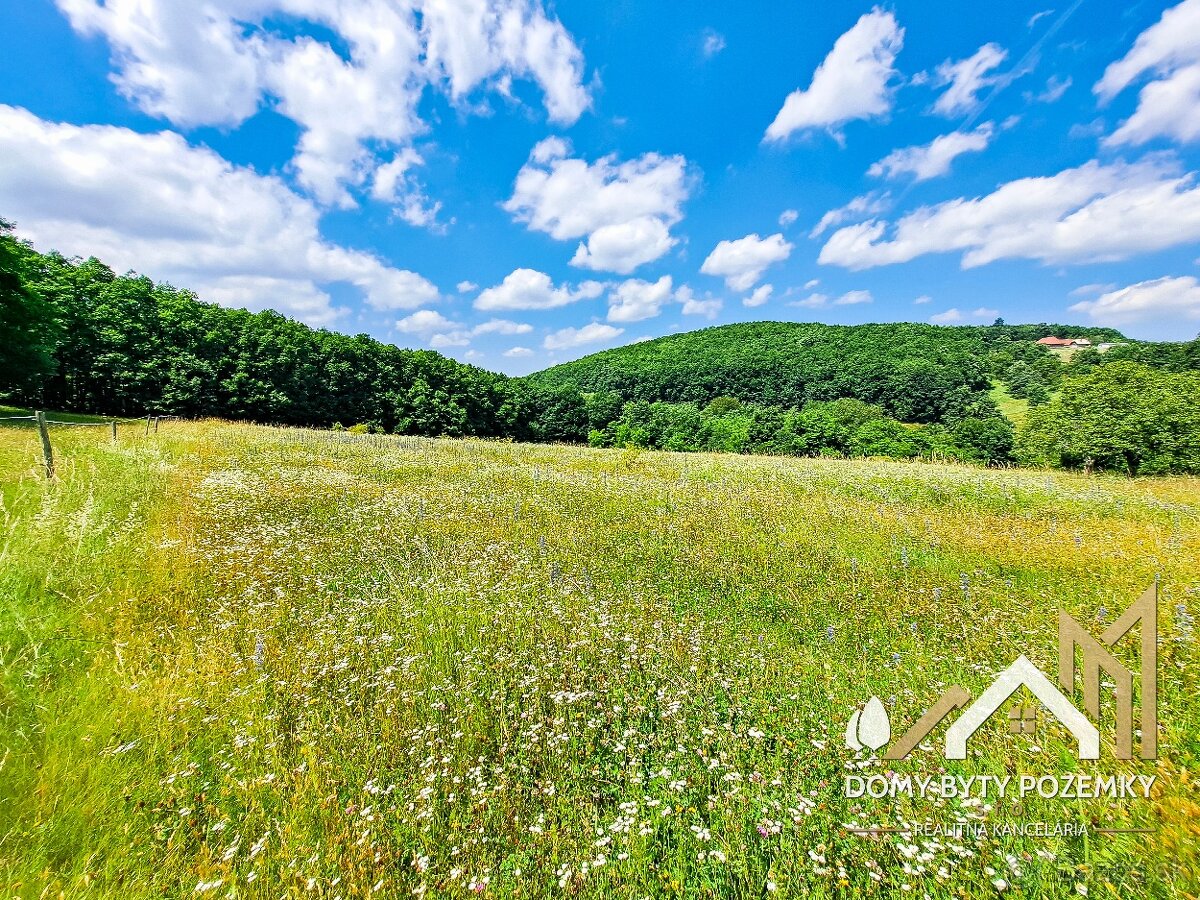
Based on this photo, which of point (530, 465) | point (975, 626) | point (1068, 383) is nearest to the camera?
point (975, 626)

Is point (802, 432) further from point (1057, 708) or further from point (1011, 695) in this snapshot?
point (1057, 708)

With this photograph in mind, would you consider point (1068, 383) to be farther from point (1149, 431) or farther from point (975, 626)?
point (975, 626)

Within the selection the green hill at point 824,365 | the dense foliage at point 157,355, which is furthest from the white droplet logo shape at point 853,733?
the green hill at point 824,365

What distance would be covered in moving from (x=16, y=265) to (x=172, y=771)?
41.6 metres

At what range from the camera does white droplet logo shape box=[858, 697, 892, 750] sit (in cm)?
344

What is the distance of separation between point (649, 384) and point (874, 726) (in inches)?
3996

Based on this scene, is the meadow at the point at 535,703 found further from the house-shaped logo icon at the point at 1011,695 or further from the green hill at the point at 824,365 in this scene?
the green hill at the point at 824,365

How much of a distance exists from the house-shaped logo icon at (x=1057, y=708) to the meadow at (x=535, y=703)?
0.09 meters

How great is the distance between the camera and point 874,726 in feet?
11.7

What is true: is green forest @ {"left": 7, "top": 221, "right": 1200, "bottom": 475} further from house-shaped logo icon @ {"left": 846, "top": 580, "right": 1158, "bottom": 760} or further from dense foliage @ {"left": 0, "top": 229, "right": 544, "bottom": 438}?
house-shaped logo icon @ {"left": 846, "top": 580, "right": 1158, "bottom": 760}

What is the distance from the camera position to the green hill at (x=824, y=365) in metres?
76.6

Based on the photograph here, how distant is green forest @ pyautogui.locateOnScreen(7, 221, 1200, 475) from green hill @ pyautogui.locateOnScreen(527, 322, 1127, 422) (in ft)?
1.52

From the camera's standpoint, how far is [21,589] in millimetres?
5133

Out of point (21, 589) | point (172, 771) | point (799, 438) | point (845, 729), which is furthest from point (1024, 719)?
point (799, 438)
